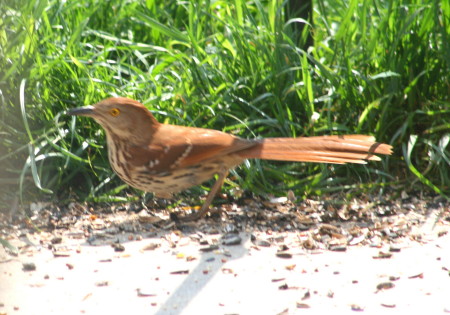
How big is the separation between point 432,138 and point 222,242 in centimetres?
147

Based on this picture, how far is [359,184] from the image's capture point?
4.99 metres

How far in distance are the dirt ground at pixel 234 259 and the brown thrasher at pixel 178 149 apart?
28 centimetres

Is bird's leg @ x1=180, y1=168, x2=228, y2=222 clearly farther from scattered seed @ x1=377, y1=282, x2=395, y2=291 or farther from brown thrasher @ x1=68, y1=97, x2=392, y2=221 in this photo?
scattered seed @ x1=377, y1=282, x2=395, y2=291

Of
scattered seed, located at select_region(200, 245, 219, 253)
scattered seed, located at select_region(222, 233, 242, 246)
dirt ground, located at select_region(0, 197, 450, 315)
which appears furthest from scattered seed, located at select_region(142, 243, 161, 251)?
scattered seed, located at select_region(222, 233, 242, 246)

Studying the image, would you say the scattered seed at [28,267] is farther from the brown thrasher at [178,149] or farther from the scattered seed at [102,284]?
the brown thrasher at [178,149]

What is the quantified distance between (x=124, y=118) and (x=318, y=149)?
1.02 meters

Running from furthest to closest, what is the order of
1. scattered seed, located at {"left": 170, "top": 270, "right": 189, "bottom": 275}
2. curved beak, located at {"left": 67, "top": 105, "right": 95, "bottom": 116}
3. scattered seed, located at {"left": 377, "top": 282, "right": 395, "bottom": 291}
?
1. curved beak, located at {"left": 67, "top": 105, "right": 95, "bottom": 116}
2. scattered seed, located at {"left": 170, "top": 270, "right": 189, "bottom": 275}
3. scattered seed, located at {"left": 377, "top": 282, "right": 395, "bottom": 291}

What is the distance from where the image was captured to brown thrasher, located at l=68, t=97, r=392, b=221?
455 cm

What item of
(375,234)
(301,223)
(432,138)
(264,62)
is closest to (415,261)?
(375,234)

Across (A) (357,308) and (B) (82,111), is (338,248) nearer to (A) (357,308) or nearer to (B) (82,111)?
(A) (357,308)

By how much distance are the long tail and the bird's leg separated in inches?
6.7

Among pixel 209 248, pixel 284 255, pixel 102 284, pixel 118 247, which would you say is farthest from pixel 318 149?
pixel 102 284

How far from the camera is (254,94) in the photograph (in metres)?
5.31

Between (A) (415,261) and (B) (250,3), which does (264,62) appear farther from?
(A) (415,261)
